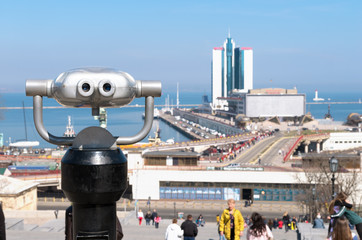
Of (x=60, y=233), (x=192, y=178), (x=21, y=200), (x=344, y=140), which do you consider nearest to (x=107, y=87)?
(x=60, y=233)

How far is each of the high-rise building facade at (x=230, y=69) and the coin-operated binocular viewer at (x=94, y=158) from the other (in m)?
184

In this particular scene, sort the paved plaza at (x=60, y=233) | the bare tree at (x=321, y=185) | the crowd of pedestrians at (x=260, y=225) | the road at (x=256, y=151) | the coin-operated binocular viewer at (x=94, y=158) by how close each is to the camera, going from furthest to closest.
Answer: the road at (x=256, y=151) → the bare tree at (x=321, y=185) → the paved plaza at (x=60, y=233) → the crowd of pedestrians at (x=260, y=225) → the coin-operated binocular viewer at (x=94, y=158)

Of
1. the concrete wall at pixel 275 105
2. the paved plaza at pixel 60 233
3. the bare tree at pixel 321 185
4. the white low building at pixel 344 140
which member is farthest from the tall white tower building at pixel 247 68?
the paved plaza at pixel 60 233

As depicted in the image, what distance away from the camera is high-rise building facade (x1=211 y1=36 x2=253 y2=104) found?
612 ft

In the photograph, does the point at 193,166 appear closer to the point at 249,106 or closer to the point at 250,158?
the point at 250,158

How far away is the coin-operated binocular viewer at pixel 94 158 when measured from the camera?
2092 millimetres

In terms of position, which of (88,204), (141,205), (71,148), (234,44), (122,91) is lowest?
(141,205)

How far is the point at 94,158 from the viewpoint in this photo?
2.10m

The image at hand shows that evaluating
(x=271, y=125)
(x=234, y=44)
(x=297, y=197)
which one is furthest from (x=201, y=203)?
(x=234, y=44)

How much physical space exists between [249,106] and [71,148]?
313 ft

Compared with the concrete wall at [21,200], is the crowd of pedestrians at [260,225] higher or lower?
higher

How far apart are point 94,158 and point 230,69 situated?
190594mm

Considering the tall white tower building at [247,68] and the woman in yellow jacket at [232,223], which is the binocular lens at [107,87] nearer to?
the woman in yellow jacket at [232,223]

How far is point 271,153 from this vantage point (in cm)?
4931
